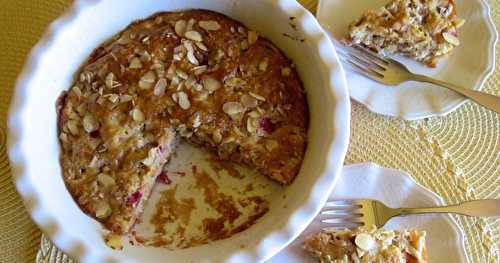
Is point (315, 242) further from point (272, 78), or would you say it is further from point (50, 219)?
point (50, 219)

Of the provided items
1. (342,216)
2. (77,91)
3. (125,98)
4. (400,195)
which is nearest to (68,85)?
(77,91)

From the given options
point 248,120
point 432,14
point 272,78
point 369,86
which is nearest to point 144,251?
point 248,120

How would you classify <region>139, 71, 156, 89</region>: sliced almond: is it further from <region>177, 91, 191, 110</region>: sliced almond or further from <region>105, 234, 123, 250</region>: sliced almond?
<region>105, 234, 123, 250</region>: sliced almond

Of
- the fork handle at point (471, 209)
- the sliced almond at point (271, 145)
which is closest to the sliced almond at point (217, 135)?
the sliced almond at point (271, 145)

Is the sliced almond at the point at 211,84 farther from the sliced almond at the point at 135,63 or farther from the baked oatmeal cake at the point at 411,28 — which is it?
the baked oatmeal cake at the point at 411,28

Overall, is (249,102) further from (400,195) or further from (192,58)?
(400,195)

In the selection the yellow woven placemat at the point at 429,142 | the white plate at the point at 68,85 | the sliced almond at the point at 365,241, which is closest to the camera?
the white plate at the point at 68,85

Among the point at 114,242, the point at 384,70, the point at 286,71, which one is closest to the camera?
the point at 114,242
